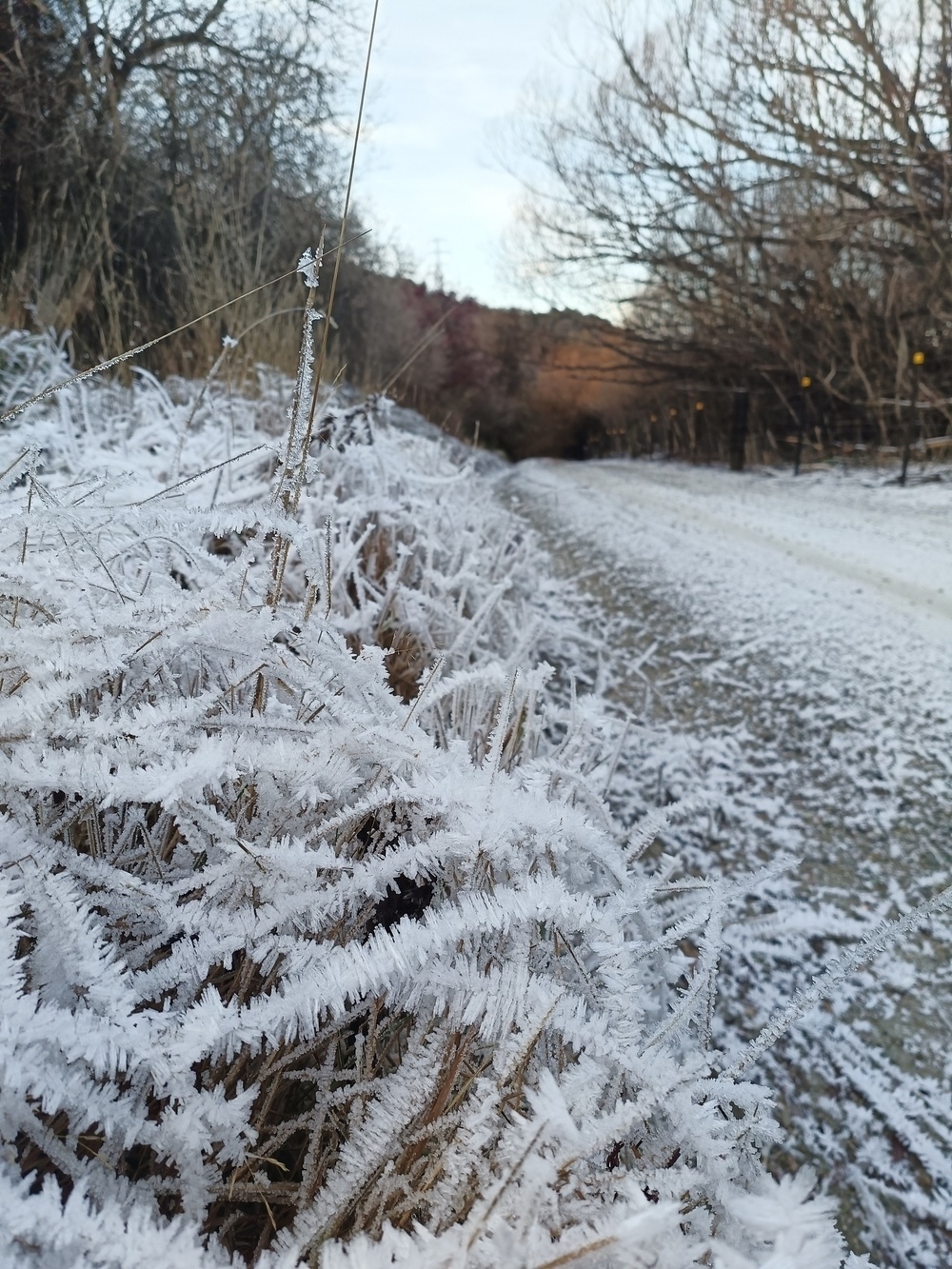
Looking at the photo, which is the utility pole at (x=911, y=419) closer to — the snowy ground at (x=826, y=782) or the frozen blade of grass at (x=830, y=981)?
the snowy ground at (x=826, y=782)

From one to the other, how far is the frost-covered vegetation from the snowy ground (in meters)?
0.21

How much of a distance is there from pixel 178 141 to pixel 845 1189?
607 centimetres

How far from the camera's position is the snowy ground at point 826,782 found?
0.69 metres

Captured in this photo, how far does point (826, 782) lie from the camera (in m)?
1.26

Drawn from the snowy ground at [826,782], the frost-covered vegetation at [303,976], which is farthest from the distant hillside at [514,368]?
the frost-covered vegetation at [303,976]

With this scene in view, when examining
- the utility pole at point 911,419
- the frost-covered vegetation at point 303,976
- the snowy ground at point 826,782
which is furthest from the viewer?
the utility pole at point 911,419

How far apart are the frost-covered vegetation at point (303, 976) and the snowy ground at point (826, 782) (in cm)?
21

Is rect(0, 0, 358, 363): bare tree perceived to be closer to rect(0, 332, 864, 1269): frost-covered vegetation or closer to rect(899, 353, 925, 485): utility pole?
rect(0, 332, 864, 1269): frost-covered vegetation

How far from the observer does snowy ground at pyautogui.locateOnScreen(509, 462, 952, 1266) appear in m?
0.69

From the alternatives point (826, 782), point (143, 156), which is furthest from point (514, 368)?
point (826, 782)

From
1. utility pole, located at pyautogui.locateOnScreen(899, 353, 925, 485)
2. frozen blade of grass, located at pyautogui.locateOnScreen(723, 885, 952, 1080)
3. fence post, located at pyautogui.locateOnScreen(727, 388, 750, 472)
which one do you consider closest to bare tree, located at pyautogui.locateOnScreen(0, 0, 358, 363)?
frozen blade of grass, located at pyautogui.locateOnScreen(723, 885, 952, 1080)

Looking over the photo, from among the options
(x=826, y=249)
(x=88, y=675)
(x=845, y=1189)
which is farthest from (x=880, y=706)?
(x=826, y=249)

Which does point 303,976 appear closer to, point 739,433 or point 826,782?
point 826,782

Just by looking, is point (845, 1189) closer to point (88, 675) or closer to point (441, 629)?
point (88, 675)
